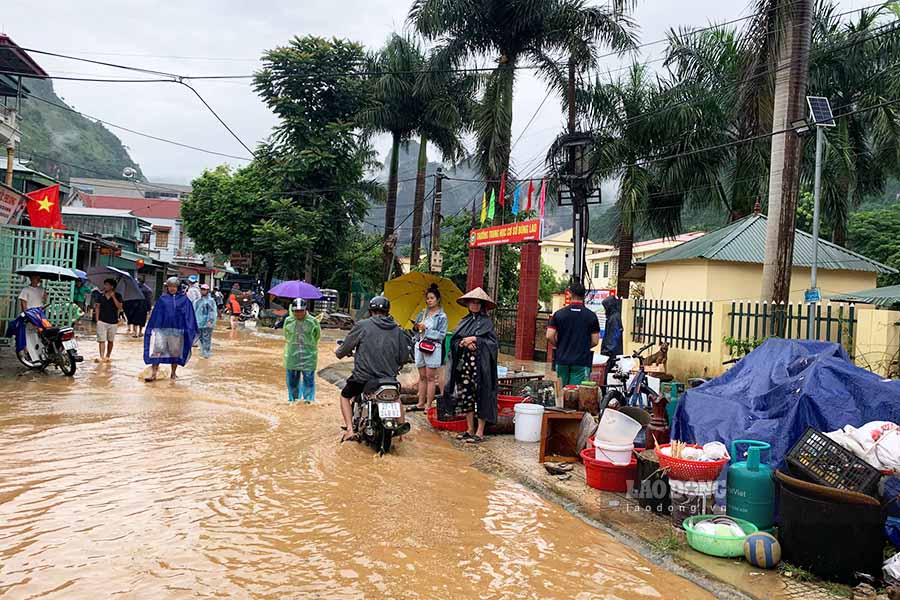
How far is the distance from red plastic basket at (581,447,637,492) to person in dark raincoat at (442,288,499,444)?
2.08 meters

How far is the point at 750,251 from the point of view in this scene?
16609 mm

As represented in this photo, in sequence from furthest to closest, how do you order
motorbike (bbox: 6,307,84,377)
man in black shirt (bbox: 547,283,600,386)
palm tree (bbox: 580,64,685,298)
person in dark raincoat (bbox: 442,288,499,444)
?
palm tree (bbox: 580,64,685,298) < motorbike (bbox: 6,307,84,377) < man in black shirt (bbox: 547,283,600,386) < person in dark raincoat (bbox: 442,288,499,444)

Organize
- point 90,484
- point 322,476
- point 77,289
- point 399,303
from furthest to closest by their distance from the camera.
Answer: point 77,289 < point 399,303 < point 322,476 < point 90,484

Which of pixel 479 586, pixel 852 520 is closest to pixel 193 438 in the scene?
pixel 479 586

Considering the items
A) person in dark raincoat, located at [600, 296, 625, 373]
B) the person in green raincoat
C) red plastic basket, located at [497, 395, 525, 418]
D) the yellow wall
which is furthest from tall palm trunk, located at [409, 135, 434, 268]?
red plastic basket, located at [497, 395, 525, 418]

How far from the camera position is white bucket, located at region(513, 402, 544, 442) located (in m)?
8.36

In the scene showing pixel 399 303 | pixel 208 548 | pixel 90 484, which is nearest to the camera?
pixel 208 548

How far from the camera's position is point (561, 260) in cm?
8375

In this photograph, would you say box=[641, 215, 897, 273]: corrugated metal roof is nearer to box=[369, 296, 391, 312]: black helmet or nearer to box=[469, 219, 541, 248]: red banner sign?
box=[469, 219, 541, 248]: red banner sign

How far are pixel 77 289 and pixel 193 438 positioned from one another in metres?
21.4

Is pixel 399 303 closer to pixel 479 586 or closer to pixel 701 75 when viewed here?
pixel 479 586

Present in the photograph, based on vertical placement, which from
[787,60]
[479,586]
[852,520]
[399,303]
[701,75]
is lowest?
[479,586]

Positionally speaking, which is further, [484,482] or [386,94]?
[386,94]

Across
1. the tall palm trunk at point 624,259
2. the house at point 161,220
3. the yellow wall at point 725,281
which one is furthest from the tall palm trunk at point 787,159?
the house at point 161,220
